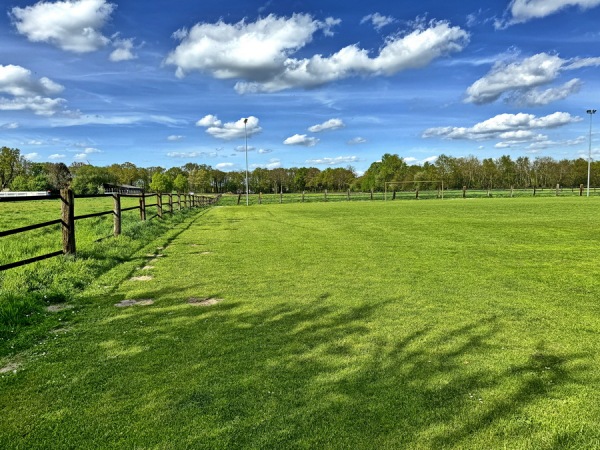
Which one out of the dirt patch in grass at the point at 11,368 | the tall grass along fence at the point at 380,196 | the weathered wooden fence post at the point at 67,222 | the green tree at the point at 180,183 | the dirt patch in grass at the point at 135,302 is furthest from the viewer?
the green tree at the point at 180,183

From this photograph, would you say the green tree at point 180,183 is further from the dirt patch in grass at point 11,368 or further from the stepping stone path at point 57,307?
the dirt patch in grass at point 11,368

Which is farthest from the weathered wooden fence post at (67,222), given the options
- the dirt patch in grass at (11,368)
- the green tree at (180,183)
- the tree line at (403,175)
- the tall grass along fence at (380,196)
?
the green tree at (180,183)

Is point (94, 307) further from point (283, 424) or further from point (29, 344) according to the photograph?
point (283, 424)

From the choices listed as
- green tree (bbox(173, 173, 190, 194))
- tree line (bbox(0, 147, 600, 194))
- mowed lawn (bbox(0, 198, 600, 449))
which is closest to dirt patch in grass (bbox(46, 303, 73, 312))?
mowed lawn (bbox(0, 198, 600, 449))

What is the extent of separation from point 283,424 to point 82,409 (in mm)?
1446

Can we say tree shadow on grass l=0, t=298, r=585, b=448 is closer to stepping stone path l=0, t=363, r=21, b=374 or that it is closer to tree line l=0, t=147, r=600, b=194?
stepping stone path l=0, t=363, r=21, b=374

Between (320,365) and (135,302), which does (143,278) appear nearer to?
(135,302)

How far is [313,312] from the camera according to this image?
4.87 meters

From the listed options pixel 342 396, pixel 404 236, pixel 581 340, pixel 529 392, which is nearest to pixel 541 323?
pixel 581 340

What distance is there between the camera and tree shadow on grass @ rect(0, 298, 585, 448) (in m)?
2.51

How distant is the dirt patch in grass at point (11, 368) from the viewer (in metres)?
3.42

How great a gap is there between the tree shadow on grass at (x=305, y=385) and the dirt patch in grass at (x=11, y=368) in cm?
52

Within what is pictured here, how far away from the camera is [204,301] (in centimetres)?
547

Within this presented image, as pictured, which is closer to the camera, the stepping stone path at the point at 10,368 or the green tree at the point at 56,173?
the stepping stone path at the point at 10,368
